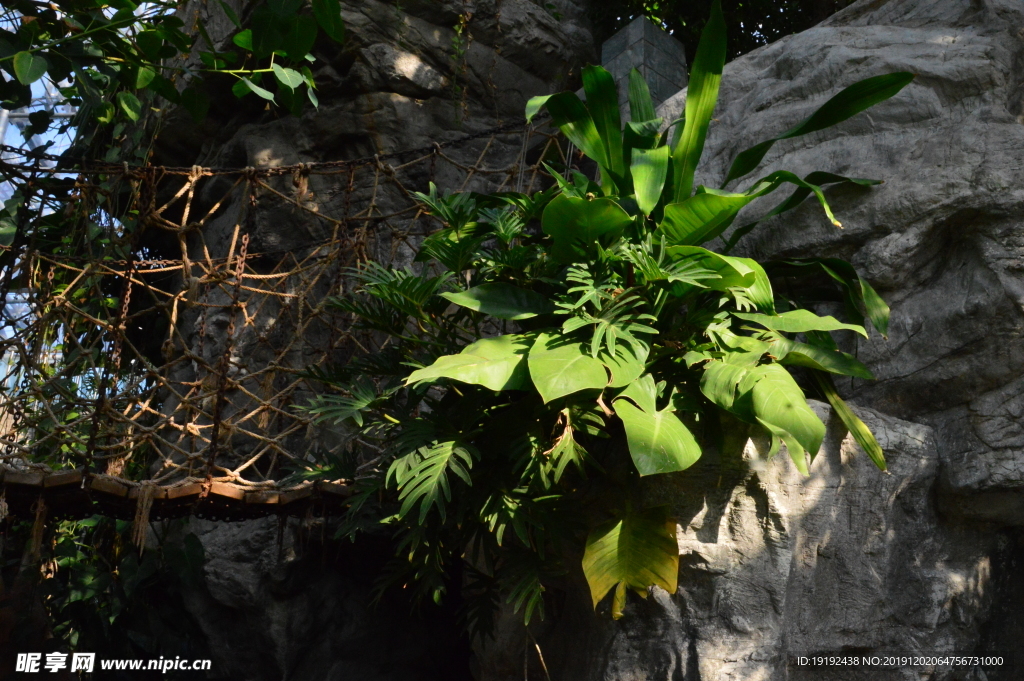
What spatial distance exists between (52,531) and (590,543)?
10.3 ft

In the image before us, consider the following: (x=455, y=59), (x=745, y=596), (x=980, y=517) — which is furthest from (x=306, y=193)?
(x=980, y=517)

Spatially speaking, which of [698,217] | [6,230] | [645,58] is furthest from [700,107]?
[6,230]

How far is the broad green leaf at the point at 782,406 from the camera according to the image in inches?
76.5

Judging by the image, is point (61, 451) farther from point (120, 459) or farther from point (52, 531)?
point (120, 459)

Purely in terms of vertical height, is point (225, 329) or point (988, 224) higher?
point (225, 329)

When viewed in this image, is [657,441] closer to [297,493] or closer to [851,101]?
[851,101]

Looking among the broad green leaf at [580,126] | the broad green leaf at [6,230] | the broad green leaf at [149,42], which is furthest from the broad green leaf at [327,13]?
the broad green leaf at [6,230]

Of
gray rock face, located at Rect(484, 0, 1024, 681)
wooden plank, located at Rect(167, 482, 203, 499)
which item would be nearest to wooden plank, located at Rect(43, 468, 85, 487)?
wooden plank, located at Rect(167, 482, 203, 499)

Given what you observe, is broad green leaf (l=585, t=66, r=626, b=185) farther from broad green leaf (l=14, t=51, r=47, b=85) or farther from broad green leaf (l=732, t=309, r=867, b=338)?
broad green leaf (l=14, t=51, r=47, b=85)

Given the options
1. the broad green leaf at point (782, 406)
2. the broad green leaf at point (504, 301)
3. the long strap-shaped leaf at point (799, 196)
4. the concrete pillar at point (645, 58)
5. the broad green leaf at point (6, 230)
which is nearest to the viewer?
the broad green leaf at point (782, 406)

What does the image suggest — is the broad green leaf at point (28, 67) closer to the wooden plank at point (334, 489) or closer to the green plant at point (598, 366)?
the green plant at point (598, 366)

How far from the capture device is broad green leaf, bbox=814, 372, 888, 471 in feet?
7.45

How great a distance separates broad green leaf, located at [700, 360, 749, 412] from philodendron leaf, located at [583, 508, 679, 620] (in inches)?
13.9

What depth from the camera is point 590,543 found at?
2.23 metres
